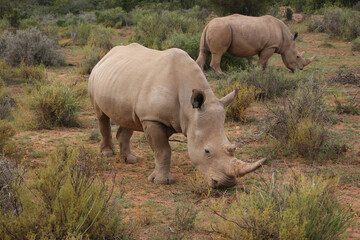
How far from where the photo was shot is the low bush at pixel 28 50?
13.8 m

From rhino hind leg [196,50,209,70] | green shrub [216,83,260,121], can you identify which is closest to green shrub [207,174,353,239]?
green shrub [216,83,260,121]

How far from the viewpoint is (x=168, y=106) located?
522cm

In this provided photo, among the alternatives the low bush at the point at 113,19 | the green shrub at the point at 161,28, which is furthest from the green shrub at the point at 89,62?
the low bush at the point at 113,19

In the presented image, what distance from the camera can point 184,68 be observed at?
5449 millimetres

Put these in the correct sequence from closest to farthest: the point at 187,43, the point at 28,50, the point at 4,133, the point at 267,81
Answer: the point at 4,133, the point at 267,81, the point at 28,50, the point at 187,43

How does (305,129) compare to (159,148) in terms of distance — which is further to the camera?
(305,129)

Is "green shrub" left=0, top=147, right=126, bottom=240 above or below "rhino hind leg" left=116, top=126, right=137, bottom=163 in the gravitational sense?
above

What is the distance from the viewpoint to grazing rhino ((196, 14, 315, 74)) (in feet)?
40.7

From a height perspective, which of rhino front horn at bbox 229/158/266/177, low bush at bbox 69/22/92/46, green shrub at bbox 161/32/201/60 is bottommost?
low bush at bbox 69/22/92/46

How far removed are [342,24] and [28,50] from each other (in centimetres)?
1388

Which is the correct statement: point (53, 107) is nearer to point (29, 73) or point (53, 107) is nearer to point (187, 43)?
point (29, 73)

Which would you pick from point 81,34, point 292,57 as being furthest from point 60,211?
point 81,34

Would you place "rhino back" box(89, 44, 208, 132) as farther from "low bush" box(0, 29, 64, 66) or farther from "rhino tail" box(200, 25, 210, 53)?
"low bush" box(0, 29, 64, 66)

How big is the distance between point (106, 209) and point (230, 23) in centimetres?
968
